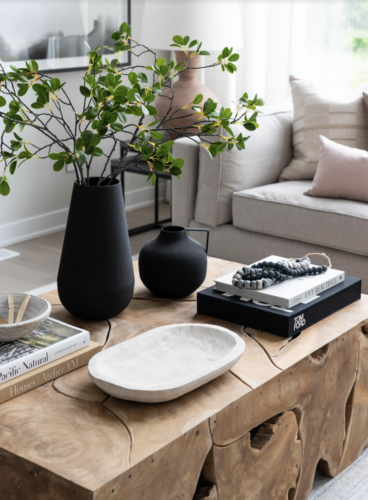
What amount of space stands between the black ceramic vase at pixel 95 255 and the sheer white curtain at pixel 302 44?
2.30 m

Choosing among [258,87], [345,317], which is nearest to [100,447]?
[345,317]

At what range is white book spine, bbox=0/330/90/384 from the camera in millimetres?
1018

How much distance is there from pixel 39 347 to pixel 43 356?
0.02m

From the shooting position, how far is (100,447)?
0.87 meters

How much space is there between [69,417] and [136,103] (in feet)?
1.89

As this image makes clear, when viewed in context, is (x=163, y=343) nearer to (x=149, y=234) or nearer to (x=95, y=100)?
(x=95, y=100)

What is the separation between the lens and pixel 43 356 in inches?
42.4

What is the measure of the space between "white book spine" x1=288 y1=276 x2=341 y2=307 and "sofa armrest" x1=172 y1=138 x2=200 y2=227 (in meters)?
1.20

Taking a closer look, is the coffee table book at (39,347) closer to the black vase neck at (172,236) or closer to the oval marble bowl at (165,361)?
the oval marble bowl at (165,361)

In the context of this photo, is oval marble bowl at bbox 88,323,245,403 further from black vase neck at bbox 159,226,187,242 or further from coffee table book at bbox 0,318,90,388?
black vase neck at bbox 159,226,187,242

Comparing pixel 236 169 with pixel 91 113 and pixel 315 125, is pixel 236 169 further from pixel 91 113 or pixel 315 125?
pixel 91 113

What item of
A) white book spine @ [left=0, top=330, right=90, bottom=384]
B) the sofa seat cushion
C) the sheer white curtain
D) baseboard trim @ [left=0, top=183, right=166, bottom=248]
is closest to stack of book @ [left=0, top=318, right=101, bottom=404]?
white book spine @ [left=0, top=330, right=90, bottom=384]

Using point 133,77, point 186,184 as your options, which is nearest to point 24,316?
point 133,77

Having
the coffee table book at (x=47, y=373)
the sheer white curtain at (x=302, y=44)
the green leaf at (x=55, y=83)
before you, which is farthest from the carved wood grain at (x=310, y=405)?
the sheer white curtain at (x=302, y=44)
